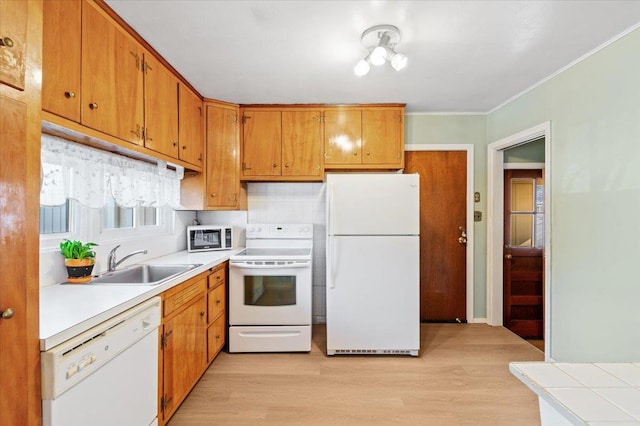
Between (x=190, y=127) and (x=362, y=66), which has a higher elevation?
(x=362, y=66)

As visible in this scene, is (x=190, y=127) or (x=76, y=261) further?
(x=190, y=127)

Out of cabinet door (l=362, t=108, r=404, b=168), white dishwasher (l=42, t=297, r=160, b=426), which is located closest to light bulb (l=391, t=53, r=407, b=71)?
cabinet door (l=362, t=108, r=404, b=168)

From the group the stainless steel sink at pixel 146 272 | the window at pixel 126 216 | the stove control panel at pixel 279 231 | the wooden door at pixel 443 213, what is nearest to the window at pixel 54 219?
the window at pixel 126 216

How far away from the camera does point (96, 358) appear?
1193mm

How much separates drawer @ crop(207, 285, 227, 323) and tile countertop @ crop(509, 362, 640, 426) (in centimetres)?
210

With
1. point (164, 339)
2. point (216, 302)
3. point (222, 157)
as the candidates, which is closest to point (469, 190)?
point (222, 157)

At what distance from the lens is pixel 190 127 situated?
2656mm

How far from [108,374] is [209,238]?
6.27 feet

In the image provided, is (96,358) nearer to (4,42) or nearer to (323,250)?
(4,42)

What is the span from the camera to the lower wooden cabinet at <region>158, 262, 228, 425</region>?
5.67ft

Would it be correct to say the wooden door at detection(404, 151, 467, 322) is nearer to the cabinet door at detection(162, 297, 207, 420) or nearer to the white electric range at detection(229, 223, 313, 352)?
the white electric range at detection(229, 223, 313, 352)

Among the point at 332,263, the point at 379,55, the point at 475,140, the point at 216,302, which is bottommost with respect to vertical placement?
the point at 216,302

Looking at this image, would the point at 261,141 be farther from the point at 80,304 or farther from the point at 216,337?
the point at 80,304

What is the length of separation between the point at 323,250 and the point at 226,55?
2120 mm
